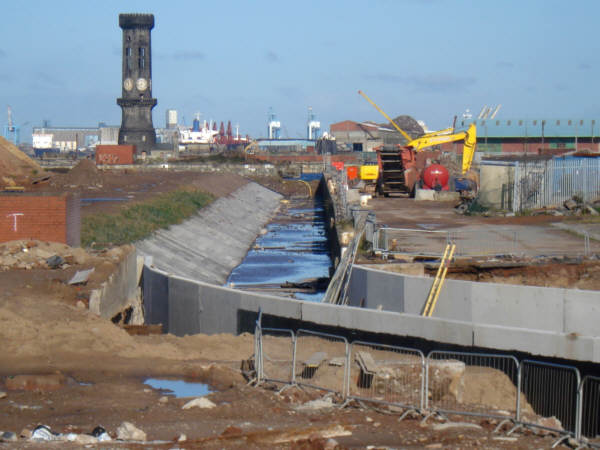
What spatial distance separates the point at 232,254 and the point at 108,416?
3012 cm

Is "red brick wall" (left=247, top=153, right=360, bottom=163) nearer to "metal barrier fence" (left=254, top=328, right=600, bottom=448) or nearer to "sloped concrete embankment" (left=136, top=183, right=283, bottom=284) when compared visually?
"sloped concrete embankment" (left=136, top=183, right=283, bottom=284)

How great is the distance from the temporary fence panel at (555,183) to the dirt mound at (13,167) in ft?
62.9

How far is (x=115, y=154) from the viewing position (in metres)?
92.7

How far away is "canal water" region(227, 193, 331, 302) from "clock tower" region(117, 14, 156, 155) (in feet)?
135

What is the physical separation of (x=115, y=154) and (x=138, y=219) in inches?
2271

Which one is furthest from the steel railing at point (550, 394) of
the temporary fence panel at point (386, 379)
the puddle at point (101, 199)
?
the puddle at point (101, 199)

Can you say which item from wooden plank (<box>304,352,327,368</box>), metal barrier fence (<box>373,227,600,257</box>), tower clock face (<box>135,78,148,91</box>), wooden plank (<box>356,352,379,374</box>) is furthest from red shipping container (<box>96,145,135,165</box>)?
wooden plank (<box>356,352,379,374</box>)

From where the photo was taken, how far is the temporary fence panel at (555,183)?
1372 inches

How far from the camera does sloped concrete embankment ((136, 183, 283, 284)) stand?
31016 millimetres

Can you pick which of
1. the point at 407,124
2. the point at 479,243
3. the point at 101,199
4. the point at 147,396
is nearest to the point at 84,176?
the point at 101,199

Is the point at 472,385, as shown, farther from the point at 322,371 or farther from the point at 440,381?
the point at 322,371

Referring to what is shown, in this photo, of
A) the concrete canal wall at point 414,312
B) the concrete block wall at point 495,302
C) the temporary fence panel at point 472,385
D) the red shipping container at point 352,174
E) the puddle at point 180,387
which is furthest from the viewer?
the red shipping container at point 352,174

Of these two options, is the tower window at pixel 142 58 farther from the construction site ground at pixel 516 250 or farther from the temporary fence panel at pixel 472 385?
the temporary fence panel at pixel 472 385

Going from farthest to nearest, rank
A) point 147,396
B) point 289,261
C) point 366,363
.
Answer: point 289,261 → point 366,363 → point 147,396
